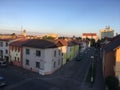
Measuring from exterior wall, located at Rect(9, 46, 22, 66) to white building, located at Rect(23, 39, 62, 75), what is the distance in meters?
2.02

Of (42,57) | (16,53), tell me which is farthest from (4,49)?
(42,57)

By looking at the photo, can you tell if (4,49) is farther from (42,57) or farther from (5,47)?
(42,57)

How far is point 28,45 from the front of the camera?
1254 inches

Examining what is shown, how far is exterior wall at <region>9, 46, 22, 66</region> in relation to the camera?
34.6 meters

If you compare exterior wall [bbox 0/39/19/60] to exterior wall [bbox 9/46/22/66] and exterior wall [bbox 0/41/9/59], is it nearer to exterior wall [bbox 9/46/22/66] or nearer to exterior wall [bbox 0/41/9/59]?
exterior wall [bbox 0/41/9/59]

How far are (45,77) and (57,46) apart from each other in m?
7.71

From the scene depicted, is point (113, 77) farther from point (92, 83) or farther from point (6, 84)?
point (6, 84)

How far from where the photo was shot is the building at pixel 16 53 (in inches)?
1356

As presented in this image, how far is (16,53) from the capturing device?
35719 millimetres

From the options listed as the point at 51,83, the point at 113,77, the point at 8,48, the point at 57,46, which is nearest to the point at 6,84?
the point at 51,83

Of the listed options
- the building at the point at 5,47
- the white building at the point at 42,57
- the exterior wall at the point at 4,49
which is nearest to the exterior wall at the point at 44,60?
the white building at the point at 42,57

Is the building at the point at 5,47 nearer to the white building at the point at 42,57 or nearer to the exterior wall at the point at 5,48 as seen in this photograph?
the exterior wall at the point at 5,48

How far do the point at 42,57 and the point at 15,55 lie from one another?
33.4 feet

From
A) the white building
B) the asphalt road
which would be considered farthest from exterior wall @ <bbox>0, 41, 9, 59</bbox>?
the asphalt road
